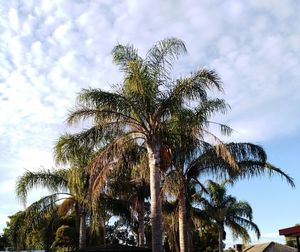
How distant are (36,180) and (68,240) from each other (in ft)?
44.0

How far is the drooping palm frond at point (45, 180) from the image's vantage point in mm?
23625

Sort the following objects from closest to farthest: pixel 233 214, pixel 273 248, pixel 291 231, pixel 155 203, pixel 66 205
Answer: pixel 155 203, pixel 291 231, pixel 66 205, pixel 233 214, pixel 273 248

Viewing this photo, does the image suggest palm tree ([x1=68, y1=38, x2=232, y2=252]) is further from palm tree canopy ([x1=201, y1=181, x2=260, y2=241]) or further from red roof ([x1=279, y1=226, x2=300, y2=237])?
palm tree canopy ([x1=201, y1=181, x2=260, y2=241])

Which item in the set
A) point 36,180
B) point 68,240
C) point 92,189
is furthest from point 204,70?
point 68,240

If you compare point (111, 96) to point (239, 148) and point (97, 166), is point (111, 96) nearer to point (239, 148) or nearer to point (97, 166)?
point (97, 166)

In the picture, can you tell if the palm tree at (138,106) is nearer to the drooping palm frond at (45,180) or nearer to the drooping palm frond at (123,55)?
the drooping palm frond at (123,55)

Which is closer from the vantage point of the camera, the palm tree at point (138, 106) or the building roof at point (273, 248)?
the palm tree at point (138, 106)

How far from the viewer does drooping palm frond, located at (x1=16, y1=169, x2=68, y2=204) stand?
23.6 m

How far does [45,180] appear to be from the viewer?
25.0 metres

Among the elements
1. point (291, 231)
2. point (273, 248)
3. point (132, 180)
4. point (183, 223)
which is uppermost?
point (132, 180)

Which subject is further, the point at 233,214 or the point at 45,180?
the point at 233,214

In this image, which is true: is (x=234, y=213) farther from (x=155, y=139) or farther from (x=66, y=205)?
(x=155, y=139)

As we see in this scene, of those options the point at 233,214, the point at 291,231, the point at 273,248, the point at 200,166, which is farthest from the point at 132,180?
the point at 273,248

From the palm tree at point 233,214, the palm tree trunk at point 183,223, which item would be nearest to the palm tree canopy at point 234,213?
the palm tree at point 233,214
